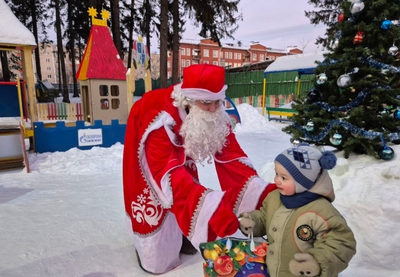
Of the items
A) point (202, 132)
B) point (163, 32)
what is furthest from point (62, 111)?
point (202, 132)

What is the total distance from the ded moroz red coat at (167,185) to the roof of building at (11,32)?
4474 millimetres

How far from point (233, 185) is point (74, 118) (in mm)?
10918

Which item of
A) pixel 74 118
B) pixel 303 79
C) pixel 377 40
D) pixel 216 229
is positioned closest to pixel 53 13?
pixel 74 118

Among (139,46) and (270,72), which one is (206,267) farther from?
(270,72)

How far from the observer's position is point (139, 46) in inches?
295

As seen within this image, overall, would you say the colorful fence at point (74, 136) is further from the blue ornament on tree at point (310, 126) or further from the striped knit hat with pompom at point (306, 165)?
the striped knit hat with pompom at point (306, 165)

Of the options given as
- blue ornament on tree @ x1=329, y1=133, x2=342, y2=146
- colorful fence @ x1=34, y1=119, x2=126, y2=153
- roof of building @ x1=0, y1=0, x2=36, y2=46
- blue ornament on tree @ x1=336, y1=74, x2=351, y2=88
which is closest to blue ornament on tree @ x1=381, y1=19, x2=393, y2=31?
blue ornament on tree @ x1=336, y1=74, x2=351, y2=88

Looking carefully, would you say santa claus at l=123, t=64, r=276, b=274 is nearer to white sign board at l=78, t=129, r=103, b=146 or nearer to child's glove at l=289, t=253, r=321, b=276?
child's glove at l=289, t=253, r=321, b=276

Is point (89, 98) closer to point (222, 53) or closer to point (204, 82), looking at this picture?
point (204, 82)

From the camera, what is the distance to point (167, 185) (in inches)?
63.5

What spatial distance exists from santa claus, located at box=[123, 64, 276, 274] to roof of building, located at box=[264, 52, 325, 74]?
11195 mm

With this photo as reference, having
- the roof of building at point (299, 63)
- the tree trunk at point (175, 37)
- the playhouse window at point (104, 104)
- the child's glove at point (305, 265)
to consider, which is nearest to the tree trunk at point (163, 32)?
the tree trunk at point (175, 37)

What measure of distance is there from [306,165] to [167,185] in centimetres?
76

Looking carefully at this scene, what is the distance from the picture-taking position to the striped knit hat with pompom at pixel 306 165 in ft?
4.50
